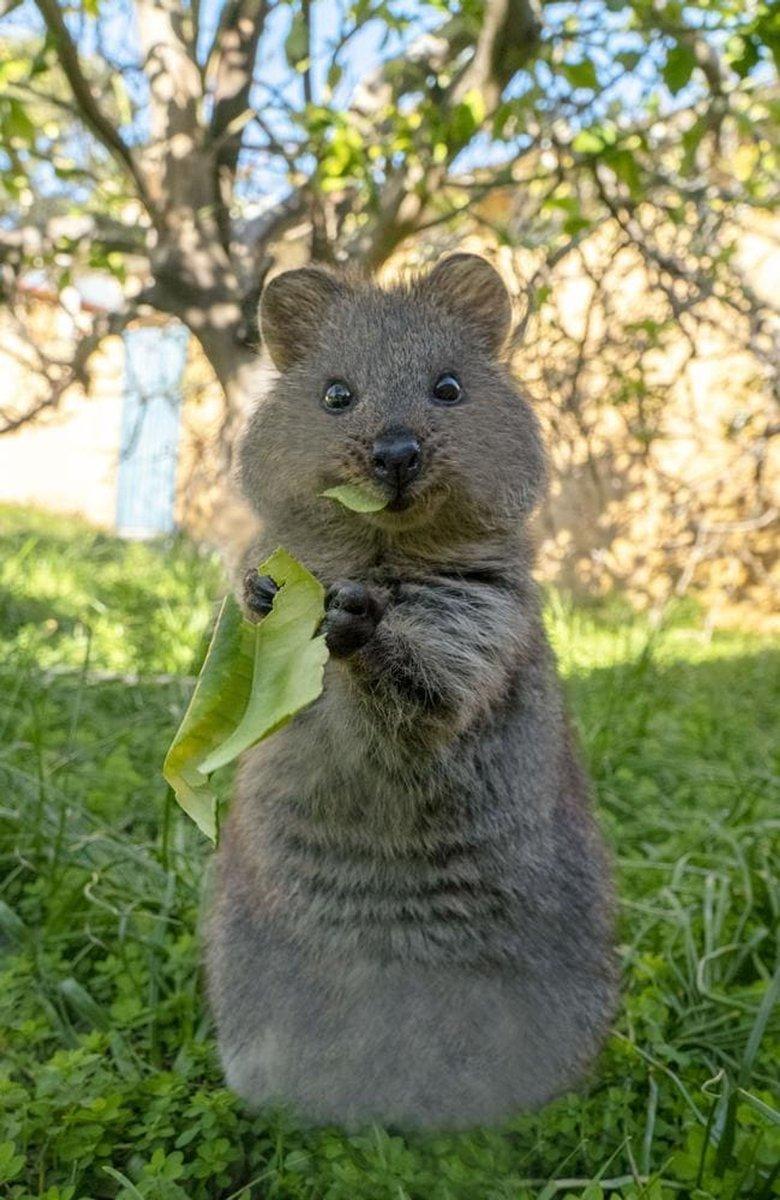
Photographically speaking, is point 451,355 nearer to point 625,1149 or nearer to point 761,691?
point 625,1149

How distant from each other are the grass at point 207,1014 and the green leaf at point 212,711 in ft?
2.32

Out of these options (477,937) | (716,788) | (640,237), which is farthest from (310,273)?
(640,237)

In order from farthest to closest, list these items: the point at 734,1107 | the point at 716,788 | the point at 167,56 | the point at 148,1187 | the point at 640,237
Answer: the point at 640,237
the point at 167,56
the point at 716,788
the point at 734,1107
the point at 148,1187

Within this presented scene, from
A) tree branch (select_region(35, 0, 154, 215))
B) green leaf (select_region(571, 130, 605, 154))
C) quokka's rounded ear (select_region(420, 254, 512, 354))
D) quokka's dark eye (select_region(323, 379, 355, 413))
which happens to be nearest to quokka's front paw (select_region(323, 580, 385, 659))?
quokka's dark eye (select_region(323, 379, 355, 413))

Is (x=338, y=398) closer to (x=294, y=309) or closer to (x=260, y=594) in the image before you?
(x=294, y=309)

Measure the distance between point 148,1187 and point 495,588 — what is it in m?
1.27

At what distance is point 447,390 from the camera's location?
2.32m

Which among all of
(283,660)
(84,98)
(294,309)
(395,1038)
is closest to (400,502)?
(283,660)

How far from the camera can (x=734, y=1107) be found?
2.06 m

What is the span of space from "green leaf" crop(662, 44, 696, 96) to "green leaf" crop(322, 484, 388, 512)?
1834 mm

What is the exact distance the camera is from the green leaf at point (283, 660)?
5.23 ft

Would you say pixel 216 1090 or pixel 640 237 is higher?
pixel 640 237

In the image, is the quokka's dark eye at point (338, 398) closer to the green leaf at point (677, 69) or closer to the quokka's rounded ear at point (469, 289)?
the quokka's rounded ear at point (469, 289)

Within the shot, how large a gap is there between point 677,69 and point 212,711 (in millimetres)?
2436
